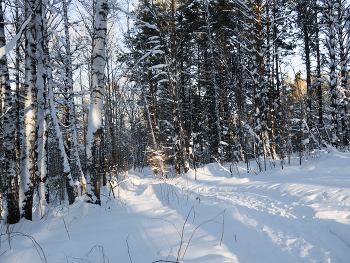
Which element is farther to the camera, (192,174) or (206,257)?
(192,174)

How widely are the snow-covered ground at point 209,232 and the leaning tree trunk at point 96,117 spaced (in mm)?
457

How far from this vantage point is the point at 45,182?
18.4ft

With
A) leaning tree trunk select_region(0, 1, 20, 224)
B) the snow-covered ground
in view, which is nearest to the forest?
leaning tree trunk select_region(0, 1, 20, 224)

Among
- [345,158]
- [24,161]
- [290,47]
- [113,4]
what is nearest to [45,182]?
[24,161]

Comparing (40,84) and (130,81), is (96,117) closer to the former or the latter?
(40,84)

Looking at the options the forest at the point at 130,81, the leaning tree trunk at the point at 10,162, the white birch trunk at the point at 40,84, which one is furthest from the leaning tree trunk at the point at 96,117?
the white birch trunk at the point at 40,84

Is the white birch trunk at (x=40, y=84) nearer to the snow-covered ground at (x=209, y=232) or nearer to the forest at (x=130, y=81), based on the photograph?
the forest at (x=130, y=81)

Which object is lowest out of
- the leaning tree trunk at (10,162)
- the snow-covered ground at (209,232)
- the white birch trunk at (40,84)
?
the snow-covered ground at (209,232)

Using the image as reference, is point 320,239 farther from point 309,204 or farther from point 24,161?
point 24,161

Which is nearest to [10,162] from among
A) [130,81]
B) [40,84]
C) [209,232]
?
[40,84]

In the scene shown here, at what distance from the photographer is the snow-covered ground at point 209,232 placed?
178 centimetres

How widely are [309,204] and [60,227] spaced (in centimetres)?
387

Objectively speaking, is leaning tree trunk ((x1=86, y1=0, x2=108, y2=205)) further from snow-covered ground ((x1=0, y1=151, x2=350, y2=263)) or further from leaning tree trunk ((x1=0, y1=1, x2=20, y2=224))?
leaning tree trunk ((x1=0, y1=1, x2=20, y2=224))

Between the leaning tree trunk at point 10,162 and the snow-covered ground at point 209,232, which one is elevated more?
the leaning tree trunk at point 10,162
